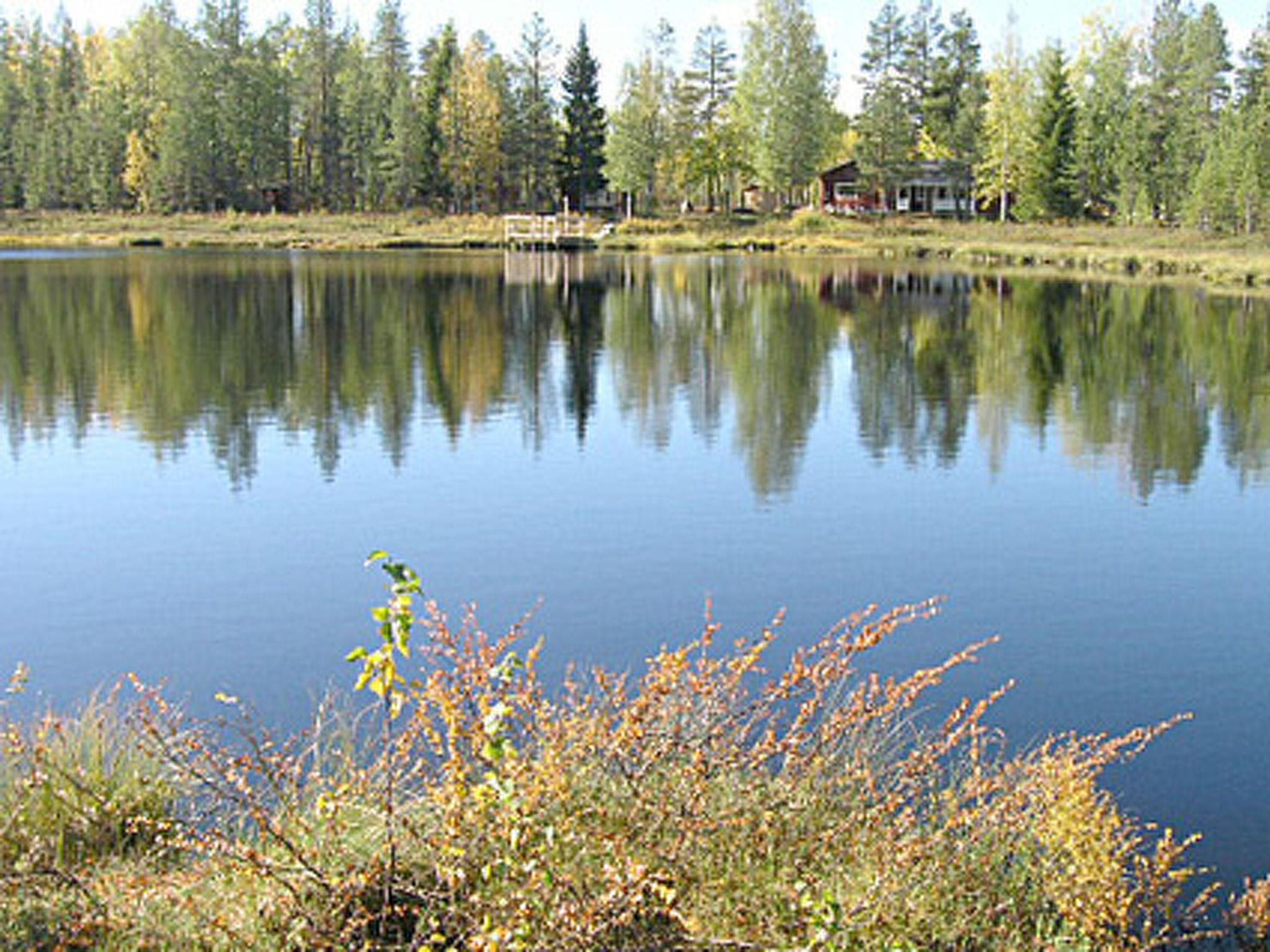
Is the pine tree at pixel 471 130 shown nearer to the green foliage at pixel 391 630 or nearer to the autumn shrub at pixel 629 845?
the autumn shrub at pixel 629 845

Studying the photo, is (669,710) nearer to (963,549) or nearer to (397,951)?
(397,951)

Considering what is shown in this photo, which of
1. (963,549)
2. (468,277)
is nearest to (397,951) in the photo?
(963,549)

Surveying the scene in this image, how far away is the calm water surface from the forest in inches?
1842

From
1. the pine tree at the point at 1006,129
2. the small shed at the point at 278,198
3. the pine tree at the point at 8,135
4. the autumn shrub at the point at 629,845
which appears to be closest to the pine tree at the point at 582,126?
the small shed at the point at 278,198

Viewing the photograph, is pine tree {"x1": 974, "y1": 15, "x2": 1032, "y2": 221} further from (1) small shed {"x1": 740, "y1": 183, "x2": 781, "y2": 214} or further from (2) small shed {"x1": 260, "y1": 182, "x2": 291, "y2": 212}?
(2) small shed {"x1": 260, "y1": 182, "x2": 291, "y2": 212}

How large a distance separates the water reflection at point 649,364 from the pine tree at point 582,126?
40415 millimetres

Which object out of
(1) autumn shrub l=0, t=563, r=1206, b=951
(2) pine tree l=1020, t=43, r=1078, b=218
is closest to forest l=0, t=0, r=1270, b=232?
(2) pine tree l=1020, t=43, r=1078, b=218

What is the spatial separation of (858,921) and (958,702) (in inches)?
183

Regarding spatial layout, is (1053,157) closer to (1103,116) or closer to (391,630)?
(1103,116)

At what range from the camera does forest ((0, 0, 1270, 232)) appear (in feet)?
257

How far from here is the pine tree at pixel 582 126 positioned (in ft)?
285

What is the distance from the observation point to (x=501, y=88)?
9038 centimetres

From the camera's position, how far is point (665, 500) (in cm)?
1634

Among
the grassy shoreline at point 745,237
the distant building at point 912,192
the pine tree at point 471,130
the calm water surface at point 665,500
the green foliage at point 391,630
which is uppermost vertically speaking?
the pine tree at point 471,130
